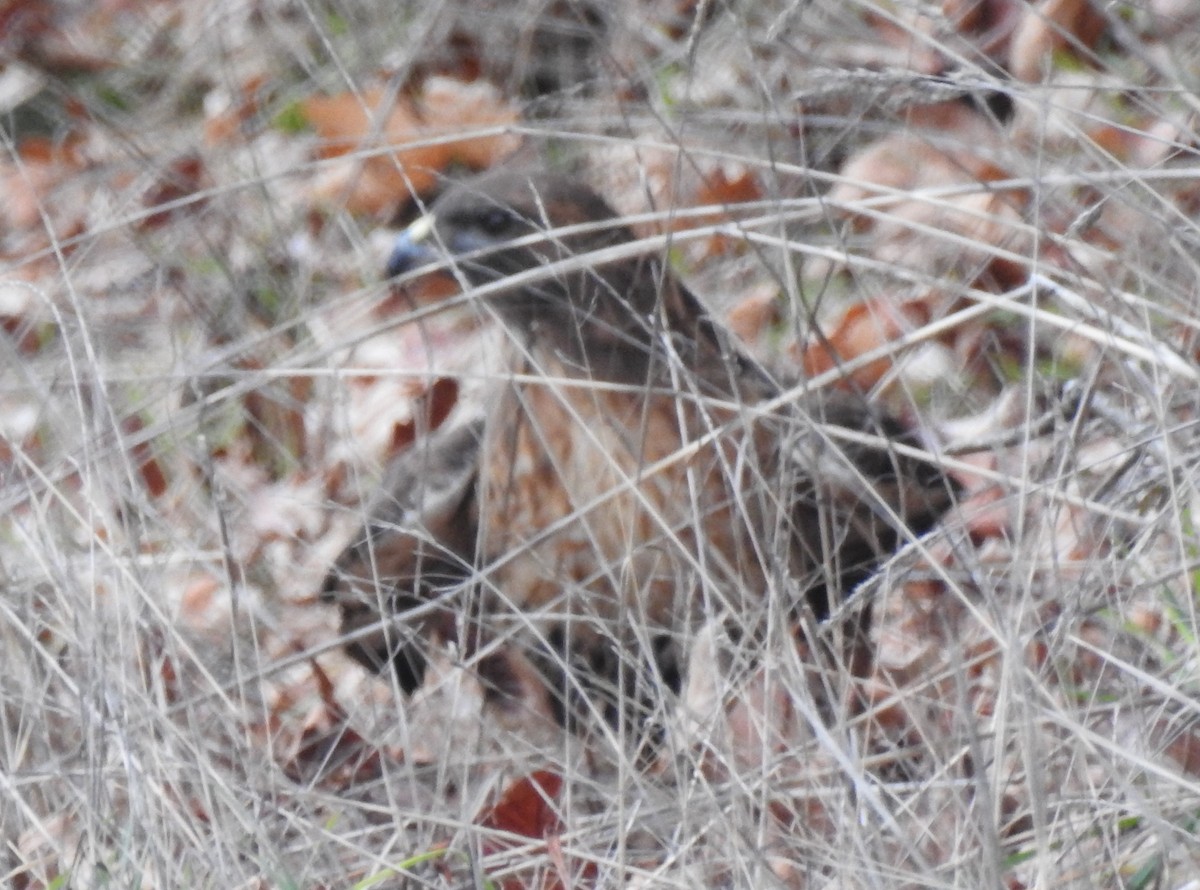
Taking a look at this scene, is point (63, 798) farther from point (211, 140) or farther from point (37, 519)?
point (211, 140)

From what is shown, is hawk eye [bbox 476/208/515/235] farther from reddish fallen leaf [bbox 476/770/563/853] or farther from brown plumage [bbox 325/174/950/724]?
reddish fallen leaf [bbox 476/770/563/853]

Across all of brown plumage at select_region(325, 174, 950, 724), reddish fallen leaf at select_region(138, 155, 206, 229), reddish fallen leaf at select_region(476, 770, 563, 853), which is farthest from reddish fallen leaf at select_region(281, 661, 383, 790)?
reddish fallen leaf at select_region(138, 155, 206, 229)

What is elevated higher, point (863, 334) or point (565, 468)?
point (565, 468)

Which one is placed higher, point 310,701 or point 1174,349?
point 1174,349

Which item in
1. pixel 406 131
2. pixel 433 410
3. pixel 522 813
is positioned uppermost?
pixel 406 131

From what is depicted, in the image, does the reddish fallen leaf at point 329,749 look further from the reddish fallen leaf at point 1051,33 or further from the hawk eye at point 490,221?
the reddish fallen leaf at point 1051,33

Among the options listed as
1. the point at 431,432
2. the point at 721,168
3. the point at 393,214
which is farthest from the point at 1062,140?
the point at 393,214

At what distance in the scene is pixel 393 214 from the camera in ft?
19.0

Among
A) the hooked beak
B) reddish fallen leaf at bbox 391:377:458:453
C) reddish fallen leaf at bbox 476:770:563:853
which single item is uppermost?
the hooked beak

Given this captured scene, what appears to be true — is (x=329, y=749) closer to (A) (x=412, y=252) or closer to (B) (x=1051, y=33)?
(A) (x=412, y=252)

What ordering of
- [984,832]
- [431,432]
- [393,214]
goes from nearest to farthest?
[984,832], [431,432], [393,214]

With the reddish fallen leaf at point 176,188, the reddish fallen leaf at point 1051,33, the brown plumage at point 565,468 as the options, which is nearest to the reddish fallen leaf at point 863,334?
the brown plumage at point 565,468

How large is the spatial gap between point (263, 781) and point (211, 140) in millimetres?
3314

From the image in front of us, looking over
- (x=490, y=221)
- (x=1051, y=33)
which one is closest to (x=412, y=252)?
(x=490, y=221)
